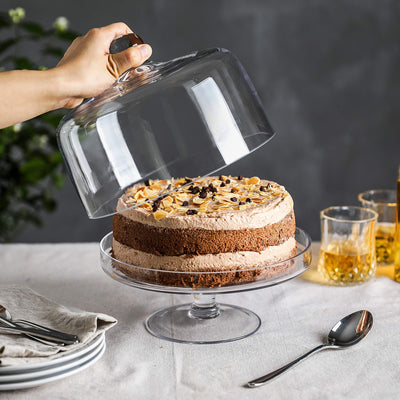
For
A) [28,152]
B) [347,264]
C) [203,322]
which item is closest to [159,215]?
[203,322]

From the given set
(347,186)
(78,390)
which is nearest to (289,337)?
(78,390)

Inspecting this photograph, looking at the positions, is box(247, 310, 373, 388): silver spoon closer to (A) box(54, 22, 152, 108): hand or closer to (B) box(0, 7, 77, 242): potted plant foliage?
(A) box(54, 22, 152, 108): hand

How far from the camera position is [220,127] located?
4.38ft

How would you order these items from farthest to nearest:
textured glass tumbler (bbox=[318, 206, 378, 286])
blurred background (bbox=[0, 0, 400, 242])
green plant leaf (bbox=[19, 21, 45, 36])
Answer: blurred background (bbox=[0, 0, 400, 242])
green plant leaf (bbox=[19, 21, 45, 36])
textured glass tumbler (bbox=[318, 206, 378, 286])

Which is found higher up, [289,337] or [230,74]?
[230,74]

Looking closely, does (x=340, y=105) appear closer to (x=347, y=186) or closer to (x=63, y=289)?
(x=347, y=186)

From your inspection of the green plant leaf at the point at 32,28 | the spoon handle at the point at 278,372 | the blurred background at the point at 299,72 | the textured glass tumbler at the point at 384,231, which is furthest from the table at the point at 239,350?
the blurred background at the point at 299,72

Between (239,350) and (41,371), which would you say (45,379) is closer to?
(41,371)

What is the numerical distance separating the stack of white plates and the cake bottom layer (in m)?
0.23

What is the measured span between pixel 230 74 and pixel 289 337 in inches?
25.1

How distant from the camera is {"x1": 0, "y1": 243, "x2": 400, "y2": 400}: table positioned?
3.92 ft

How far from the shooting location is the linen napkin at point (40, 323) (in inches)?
46.4

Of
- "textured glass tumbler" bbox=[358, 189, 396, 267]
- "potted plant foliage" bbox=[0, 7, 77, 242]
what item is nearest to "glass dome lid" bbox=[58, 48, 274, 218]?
"textured glass tumbler" bbox=[358, 189, 396, 267]

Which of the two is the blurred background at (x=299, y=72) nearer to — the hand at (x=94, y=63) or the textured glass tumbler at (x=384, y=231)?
the textured glass tumbler at (x=384, y=231)
